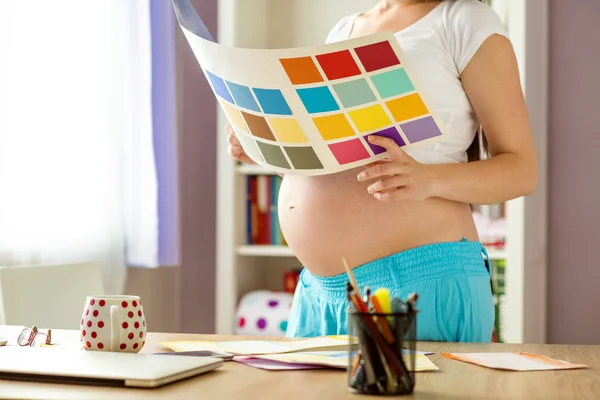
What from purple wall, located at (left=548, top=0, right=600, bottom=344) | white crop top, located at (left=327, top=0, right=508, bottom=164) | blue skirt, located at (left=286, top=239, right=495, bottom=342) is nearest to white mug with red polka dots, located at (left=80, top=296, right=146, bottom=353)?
blue skirt, located at (left=286, top=239, right=495, bottom=342)

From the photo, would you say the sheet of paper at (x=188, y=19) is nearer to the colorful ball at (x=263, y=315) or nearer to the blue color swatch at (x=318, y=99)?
the blue color swatch at (x=318, y=99)

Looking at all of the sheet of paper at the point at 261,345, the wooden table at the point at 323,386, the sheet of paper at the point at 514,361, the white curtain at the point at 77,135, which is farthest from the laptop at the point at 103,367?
the white curtain at the point at 77,135

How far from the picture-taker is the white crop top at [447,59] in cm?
129

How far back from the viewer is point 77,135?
239 cm

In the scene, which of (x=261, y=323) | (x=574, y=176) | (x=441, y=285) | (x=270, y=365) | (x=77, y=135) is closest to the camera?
(x=270, y=365)

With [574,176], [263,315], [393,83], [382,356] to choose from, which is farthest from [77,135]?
Answer: [382,356]

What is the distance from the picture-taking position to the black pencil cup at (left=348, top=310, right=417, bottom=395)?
77 cm

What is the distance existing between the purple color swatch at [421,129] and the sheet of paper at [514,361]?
0.95 ft

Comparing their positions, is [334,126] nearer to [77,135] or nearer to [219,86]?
[219,86]

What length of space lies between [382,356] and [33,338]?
554mm

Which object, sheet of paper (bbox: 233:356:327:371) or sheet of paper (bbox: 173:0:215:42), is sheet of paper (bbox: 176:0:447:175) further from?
sheet of paper (bbox: 233:356:327:371)

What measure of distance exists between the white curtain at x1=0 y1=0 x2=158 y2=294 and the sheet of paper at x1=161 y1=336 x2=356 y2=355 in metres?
1.23

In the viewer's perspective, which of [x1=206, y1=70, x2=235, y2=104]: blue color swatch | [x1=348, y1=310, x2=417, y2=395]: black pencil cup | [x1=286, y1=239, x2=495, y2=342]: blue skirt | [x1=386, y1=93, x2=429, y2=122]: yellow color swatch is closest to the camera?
[x1=348, y1=310, x2=417, y2=395]: black pencil cup

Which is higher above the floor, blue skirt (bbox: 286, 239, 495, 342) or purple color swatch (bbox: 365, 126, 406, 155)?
purple color swatch (bbox: 365, 126, 406, 155)
